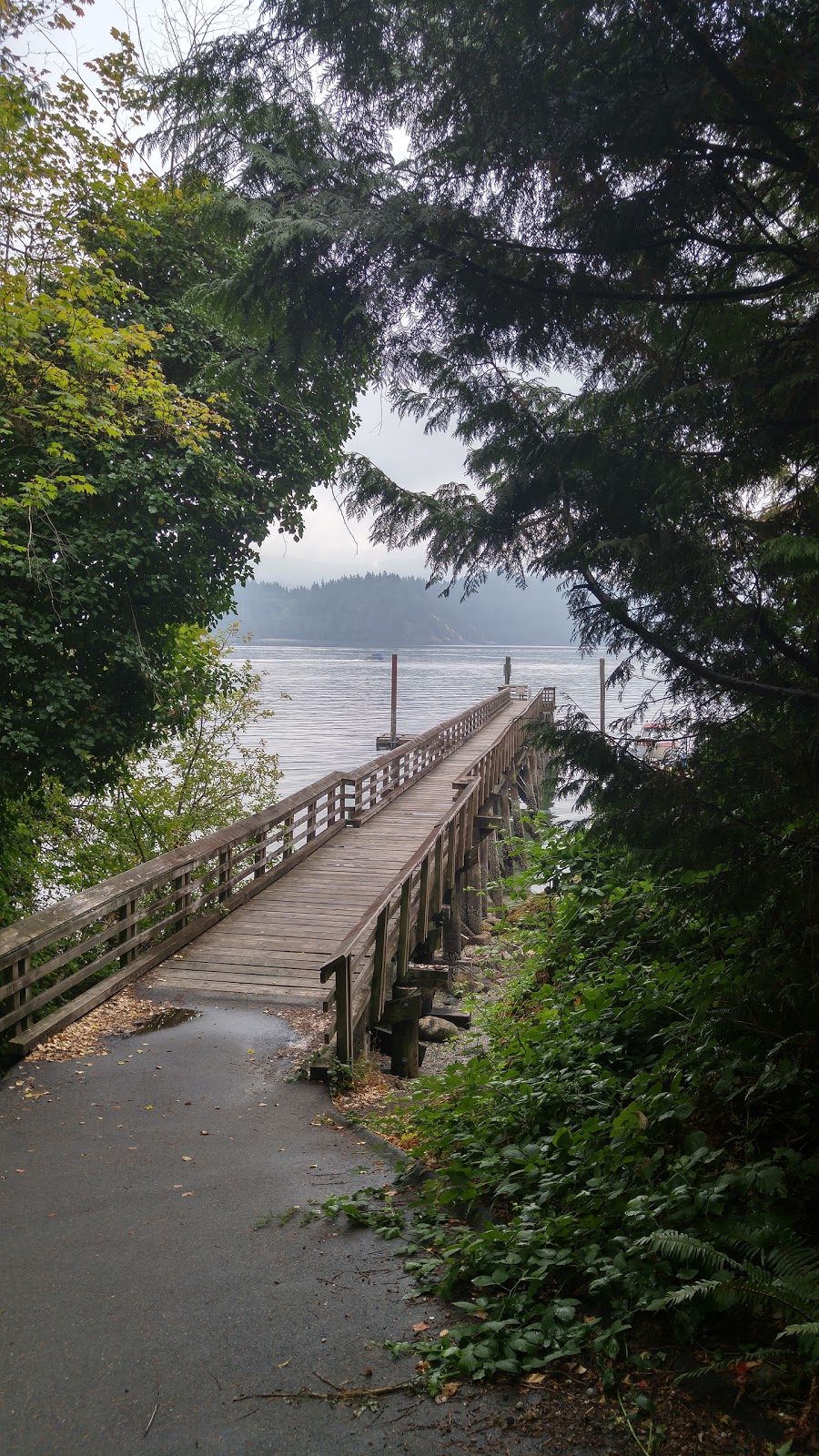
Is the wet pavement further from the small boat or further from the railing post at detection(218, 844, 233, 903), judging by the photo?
the railing post at detection(218, 844, 233, 903)

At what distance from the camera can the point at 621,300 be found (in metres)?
3.92

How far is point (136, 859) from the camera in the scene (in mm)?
14734

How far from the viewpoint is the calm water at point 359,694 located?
49219 mm

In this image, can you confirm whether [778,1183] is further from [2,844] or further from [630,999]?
[2,844]

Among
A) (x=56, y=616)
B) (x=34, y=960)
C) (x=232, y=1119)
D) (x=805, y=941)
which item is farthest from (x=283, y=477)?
(x=805, y=941)

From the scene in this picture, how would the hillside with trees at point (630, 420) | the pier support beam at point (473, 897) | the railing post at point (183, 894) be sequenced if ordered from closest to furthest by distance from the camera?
the hillside with trees at point (630, 420) < the railing post at point (183, 894) < the pier support beam at point (473, 897)

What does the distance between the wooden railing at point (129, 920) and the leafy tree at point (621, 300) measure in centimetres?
509

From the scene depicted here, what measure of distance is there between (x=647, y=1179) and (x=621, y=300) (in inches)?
135

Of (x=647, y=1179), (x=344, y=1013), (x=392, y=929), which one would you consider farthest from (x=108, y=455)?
(x=647, y=1179)

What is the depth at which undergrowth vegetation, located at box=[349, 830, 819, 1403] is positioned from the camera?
3.14 metres

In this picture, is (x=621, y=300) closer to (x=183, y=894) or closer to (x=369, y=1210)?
(x=369, y=1210)

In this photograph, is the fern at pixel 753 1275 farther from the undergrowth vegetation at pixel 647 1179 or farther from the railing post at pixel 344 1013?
the railing post at pixel 344 1013

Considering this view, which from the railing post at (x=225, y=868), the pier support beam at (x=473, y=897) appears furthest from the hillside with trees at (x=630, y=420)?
the pier support beam at (x=473, y=897)

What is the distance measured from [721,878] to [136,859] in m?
12.3
